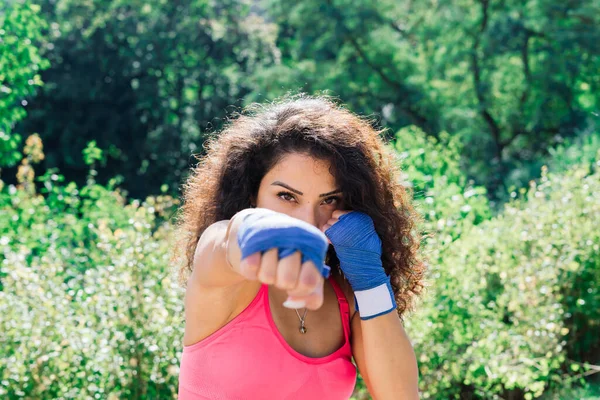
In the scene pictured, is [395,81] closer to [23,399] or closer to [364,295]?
[23,399]

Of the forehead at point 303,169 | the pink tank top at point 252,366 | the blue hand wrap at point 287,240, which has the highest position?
the forehead at point 303,169

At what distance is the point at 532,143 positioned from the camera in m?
16.5

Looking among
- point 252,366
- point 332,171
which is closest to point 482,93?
point 332,171

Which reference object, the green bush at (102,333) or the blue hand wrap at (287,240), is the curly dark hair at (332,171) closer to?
the blue hand wrap at (287,240)

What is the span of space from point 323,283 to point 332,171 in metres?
0.43

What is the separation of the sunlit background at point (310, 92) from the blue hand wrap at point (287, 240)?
2.28m

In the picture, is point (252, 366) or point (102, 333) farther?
point (102, 333)

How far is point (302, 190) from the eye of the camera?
1.74m

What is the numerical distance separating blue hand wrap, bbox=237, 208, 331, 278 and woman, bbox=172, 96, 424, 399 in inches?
11.3

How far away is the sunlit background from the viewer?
3.36 meters

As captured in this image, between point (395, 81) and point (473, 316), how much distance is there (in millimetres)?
12920

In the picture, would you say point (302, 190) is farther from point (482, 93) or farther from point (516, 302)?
point (482, 93)

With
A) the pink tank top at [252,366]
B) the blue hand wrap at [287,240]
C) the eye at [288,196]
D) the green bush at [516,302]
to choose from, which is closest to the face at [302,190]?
the eye at [288,196]

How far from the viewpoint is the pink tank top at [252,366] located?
1.62 meters
